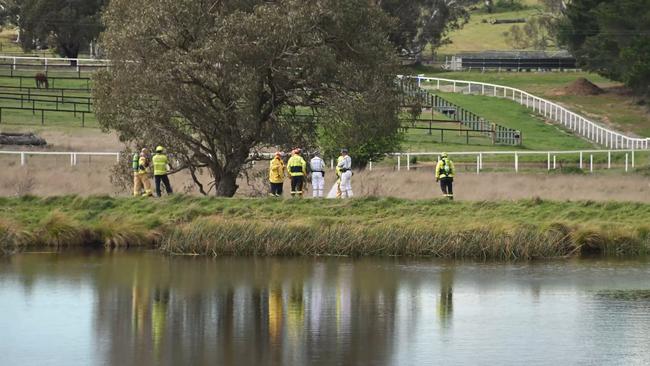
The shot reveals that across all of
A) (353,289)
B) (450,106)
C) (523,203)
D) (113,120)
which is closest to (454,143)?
(450,106)

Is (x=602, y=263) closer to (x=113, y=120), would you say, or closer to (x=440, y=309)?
(x=440, y=309)

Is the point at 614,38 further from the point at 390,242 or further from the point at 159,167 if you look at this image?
Result: the point at 390,242

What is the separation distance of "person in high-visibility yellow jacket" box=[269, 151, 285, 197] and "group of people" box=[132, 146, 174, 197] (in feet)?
9.24

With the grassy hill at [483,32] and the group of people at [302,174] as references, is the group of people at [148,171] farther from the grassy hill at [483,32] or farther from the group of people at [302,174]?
the grassy hill at [483,32]

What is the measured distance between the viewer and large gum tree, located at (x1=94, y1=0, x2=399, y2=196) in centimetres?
3772

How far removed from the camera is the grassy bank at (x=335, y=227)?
3083 centimetres

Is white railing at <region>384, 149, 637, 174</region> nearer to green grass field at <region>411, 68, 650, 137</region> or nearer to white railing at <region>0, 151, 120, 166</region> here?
white railing at <region>0, 151, 120, 166</region>

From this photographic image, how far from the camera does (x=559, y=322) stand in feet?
76.3

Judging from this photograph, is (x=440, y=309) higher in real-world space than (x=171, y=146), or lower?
lower

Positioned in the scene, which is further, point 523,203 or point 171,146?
point 171,146

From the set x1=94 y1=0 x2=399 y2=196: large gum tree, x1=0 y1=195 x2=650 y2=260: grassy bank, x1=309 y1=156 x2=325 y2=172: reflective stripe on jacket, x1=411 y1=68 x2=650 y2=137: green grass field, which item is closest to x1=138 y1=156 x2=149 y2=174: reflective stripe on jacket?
x1=94 y1=0 x2=399 y2=196: large gum tree

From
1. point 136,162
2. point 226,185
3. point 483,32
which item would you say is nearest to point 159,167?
point 136,162

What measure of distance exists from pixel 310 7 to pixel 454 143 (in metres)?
25.9

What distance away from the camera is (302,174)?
3644 centimetres
